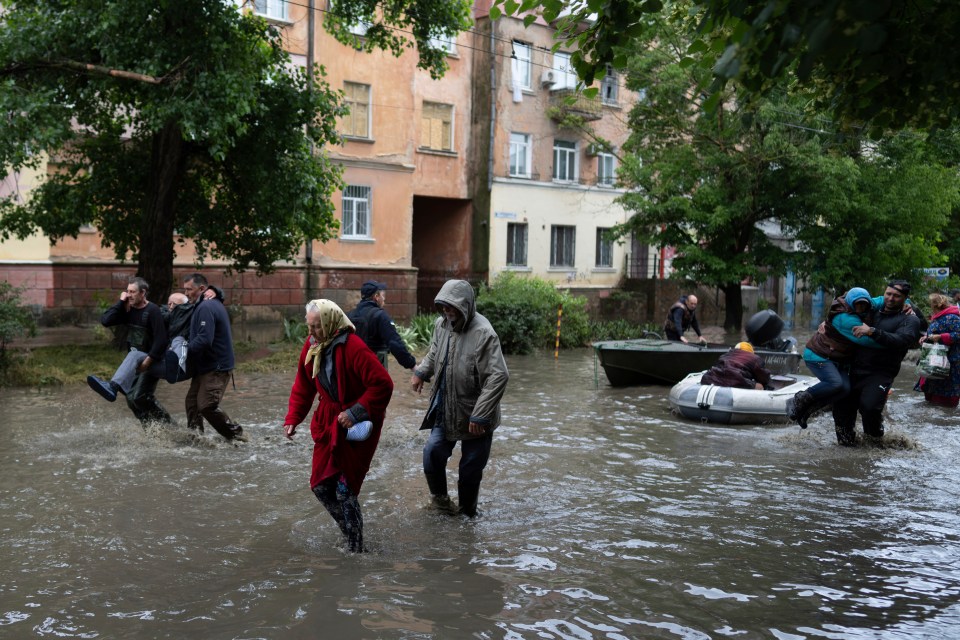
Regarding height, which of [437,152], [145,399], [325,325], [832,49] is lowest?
[145,399]

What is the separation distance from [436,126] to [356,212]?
441cm

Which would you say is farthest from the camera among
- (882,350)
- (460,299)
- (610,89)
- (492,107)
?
(610,89)

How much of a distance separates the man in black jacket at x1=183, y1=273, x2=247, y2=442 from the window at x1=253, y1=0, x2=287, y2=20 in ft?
62.0

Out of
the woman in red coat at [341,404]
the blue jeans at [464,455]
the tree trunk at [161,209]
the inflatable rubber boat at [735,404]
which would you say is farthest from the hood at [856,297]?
the tree trunk at [161,209]

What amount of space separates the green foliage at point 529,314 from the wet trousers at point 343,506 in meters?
16.3

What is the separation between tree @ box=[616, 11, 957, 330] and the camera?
26.0 metres

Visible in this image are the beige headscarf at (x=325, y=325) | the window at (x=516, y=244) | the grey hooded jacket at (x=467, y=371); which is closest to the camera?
the beige headscarf at (x=325, y=325)

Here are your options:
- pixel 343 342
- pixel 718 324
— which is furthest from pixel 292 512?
pixel 718 324

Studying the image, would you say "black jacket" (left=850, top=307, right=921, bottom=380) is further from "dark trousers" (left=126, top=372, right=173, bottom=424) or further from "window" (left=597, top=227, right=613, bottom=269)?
"window" (left=597, top=227, right=613, bottom=269)

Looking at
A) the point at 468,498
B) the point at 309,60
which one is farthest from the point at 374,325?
the point at 309,60

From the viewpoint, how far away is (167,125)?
1716cm

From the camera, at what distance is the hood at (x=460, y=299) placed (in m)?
6.87

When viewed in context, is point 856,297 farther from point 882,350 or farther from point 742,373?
point 742,373

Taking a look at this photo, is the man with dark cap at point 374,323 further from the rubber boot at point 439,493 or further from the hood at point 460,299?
the hood at point 460,299
